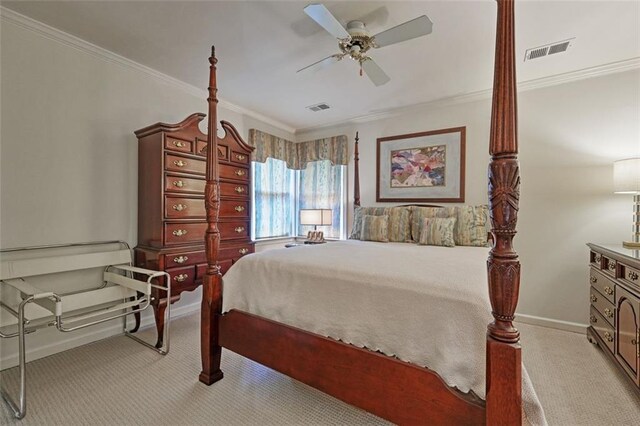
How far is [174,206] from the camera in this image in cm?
274

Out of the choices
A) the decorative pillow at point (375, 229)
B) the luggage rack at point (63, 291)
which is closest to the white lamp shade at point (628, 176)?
the decorative pillow at point (375, 229)

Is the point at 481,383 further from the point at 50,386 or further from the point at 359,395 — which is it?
the point at 50,386

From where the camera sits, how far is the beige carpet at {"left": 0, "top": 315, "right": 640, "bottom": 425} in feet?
5.54

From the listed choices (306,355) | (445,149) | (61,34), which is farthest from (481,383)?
(61,34)

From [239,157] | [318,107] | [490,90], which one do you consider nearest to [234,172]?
[239,157]

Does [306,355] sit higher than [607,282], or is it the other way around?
[607,282]

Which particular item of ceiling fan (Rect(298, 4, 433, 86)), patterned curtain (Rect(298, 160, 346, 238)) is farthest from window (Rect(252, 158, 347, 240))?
ceiling fan (Rect(298, 4, 433, 86))

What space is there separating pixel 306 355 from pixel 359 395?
1.14 feet

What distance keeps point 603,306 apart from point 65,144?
470cm

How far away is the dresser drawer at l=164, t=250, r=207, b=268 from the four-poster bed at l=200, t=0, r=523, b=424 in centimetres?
84

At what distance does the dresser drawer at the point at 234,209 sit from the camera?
319 centimetres

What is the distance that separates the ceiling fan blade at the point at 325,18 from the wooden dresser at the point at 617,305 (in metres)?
2.44

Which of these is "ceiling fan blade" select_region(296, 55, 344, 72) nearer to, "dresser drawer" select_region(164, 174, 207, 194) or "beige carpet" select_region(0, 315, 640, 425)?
"dresser drawer" select_region(164, 174, 207, 194)

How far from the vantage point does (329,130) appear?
4746 millimetres
